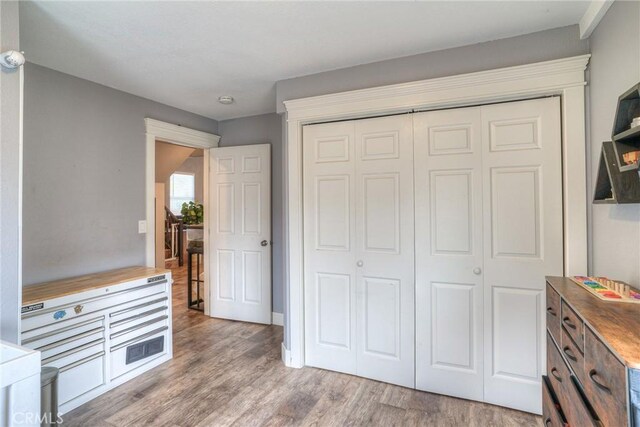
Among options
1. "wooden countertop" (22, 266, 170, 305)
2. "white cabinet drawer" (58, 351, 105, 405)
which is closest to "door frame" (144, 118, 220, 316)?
"wooden countertop" (22, 266, 170, 305)

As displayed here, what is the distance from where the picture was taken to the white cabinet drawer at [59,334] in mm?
1921

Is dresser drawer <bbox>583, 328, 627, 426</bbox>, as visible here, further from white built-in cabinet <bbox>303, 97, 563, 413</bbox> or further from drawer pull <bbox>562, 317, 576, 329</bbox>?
white built-in cabinet <bbox>303, 97, 563, 413</bbox>

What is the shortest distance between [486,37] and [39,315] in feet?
10.8

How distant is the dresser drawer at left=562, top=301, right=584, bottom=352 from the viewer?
1.14 meters

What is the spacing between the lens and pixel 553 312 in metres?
1.53

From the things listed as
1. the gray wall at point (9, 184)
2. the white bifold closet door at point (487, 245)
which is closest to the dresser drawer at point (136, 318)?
the gray wall at point (9, 184)

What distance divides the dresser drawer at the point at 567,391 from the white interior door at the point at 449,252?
0.60 metres

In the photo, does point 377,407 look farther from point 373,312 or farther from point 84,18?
point 84,18

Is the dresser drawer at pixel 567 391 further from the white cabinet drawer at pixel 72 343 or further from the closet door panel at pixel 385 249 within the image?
the white cabinet drawer at pixel 72 343

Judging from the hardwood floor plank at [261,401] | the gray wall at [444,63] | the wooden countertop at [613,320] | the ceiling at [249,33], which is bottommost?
the hardwood floor plank at [261,401]

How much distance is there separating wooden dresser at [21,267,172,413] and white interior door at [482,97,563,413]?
8.47 ft

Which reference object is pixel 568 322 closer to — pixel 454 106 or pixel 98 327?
pixel 454 106

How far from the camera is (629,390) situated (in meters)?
0.78

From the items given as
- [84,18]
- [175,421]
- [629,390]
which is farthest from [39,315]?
[629,390]
